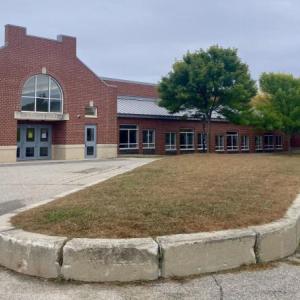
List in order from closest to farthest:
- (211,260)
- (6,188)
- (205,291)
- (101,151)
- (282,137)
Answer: (205,291), (211,260), (6,188), (101,151), (282,137)

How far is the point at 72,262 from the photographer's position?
183 inches

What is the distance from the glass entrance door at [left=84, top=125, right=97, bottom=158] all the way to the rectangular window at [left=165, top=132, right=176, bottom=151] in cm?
979

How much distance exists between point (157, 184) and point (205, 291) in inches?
221

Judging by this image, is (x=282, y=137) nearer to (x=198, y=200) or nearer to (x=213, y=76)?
(x=213, y=76)

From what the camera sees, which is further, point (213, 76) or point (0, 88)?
point (213, 76)

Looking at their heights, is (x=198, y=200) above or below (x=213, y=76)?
below

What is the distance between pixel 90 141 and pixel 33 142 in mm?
4051

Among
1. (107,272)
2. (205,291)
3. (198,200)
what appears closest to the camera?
(205,291)

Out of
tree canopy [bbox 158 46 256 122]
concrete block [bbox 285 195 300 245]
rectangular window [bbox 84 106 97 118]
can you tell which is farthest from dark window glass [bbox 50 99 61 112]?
concrete block [bbox 285 195 300 245]

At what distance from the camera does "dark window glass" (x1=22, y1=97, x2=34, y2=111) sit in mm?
26094

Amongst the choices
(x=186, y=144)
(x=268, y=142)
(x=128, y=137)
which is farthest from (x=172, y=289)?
(x=268, y=142)

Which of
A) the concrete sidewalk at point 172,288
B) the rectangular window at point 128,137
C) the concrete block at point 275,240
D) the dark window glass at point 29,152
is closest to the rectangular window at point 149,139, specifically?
the rectangular window at point 128,137

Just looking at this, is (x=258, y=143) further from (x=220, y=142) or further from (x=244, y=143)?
(x=220, y=142)

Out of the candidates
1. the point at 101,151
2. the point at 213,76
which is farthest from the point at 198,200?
→ the point at 213,76
